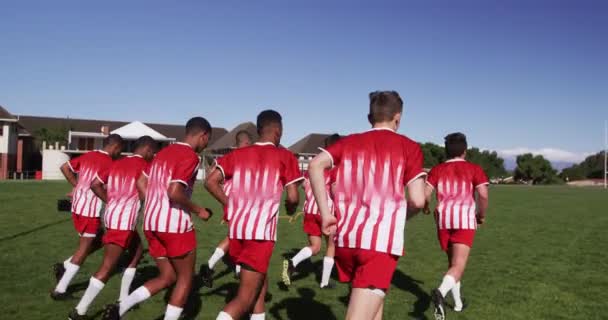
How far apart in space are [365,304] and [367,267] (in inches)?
10.5

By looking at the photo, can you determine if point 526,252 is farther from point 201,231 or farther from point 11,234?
point 11,234

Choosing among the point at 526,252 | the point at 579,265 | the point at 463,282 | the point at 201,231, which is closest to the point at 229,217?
the point at 463,282

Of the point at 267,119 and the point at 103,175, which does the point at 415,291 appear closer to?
the point at 267,119

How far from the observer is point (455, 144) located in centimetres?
664

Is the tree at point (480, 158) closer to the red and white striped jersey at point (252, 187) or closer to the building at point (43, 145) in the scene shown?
the building at point (43, 145)

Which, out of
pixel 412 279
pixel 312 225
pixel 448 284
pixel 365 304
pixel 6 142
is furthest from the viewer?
pixel 6 142

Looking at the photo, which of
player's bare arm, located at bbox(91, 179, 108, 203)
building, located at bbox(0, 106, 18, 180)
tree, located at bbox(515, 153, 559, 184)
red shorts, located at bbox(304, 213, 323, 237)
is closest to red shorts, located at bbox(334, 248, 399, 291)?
player's bare arm, located at bbox(91, 179, 108, 203)

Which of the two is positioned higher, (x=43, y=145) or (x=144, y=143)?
(x=43, y=145)

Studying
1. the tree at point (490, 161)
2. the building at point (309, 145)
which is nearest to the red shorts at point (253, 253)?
the building at point (309, 145)

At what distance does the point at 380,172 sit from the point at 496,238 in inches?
515

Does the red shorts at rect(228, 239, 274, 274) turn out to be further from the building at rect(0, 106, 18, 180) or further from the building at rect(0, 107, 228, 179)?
the building at rect(0, 106, 18, 180)

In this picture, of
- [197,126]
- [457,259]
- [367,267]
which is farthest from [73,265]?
[457,259]

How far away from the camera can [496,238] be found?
1547 centimetres

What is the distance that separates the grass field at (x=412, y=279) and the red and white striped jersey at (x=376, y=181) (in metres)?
3.27
